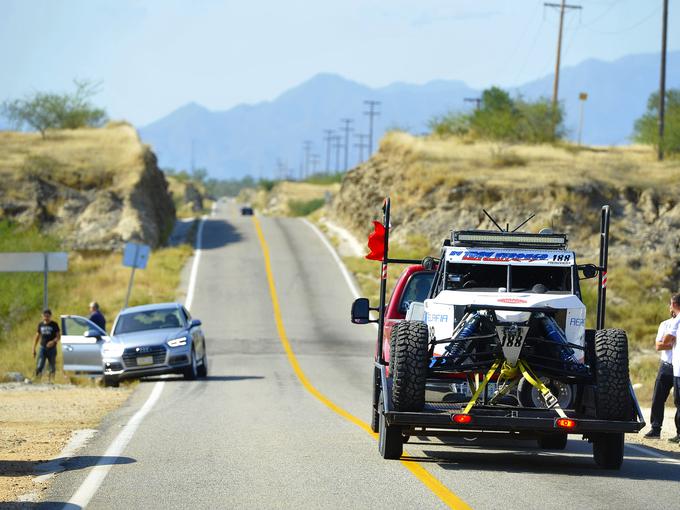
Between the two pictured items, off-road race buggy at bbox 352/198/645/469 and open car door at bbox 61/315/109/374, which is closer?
off-road race buggy at bbox 352/198/645/469

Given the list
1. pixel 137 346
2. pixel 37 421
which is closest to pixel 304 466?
pixel 37 421

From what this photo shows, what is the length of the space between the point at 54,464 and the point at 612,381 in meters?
5.53

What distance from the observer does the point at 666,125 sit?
7762 cm

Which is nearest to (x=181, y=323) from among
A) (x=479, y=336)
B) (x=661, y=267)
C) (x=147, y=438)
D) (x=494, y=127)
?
(x=147, y=438)

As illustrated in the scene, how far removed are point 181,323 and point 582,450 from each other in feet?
45.9

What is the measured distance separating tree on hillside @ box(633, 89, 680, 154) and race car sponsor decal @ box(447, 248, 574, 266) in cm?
6548

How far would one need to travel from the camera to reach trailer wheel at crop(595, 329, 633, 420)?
11.1 metres

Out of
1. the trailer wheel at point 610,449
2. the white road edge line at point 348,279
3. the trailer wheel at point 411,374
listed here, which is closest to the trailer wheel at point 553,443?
the white road edge line at point 348,279

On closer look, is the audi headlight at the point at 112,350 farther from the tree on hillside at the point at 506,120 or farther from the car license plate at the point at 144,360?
the tree on hillside at the point at 506,120

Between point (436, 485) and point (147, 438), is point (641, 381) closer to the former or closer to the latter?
point (147, 438)

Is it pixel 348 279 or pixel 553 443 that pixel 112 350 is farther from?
pixel 348 279

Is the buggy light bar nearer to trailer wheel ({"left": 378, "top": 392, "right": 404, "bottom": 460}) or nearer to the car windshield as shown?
trailer wheel ({"left": 378, "top": 392, "right": 404, "bottom": 460})

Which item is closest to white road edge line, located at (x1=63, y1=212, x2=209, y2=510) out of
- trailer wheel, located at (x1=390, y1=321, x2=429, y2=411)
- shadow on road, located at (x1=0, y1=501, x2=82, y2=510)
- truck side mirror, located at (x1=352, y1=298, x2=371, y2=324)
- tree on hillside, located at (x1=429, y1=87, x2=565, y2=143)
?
shadow on road, located at (x1=0, y1=501, x2=82, y2=510)

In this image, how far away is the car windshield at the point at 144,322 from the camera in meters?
25.9
